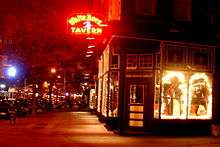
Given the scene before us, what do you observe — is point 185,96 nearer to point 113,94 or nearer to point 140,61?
point 140,61

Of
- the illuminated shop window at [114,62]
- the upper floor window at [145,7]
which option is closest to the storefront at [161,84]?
the illuminated shop window at [114,62]

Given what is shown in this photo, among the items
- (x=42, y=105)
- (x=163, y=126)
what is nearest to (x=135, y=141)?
(x=163, y=126)

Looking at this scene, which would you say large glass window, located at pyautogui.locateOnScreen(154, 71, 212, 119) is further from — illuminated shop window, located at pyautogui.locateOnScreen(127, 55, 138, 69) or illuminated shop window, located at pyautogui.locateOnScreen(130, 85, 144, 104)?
illuminated shop window, located at pyautogui.locateOnScreen(127, 55, 138, 69)

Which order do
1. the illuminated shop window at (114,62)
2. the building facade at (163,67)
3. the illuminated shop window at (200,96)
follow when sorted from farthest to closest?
the illuminated shop window at (114,62) → the illuminated shop window at (200,96) → the building facade at (163,67)

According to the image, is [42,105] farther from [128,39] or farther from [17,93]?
[128,39]

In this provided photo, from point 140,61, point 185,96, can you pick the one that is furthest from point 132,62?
point 185,96

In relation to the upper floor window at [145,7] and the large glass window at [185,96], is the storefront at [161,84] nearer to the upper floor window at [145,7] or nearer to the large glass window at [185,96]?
the large glass window at [185,96]

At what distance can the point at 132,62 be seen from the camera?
89.1 ft

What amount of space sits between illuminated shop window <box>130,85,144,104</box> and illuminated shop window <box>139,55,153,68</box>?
971 mm

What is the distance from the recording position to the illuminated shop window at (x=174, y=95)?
27.2 m

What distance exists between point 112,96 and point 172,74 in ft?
13.3

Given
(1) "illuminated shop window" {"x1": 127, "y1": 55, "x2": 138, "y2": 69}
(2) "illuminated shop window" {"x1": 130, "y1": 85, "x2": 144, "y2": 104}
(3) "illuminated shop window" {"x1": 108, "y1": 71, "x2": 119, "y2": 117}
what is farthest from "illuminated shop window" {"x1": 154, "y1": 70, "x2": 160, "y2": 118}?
(3) "illuminated shop window" {"x1": 108, "y1": 71, "x2": 119, "y2": 117}

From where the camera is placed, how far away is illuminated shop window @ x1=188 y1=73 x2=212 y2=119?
2772cm

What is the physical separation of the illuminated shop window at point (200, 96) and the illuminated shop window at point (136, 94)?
7.93ft
